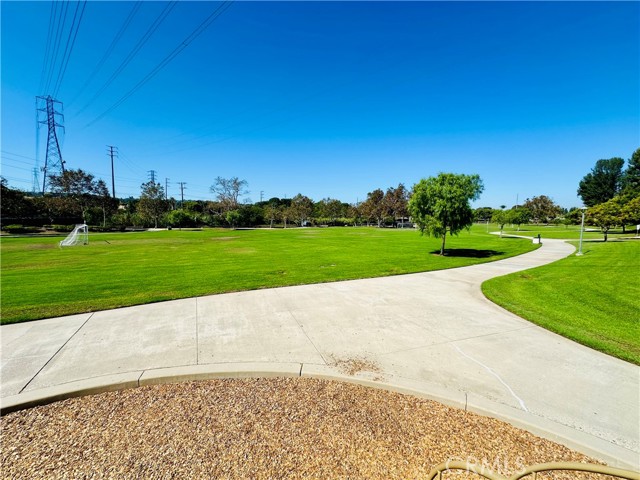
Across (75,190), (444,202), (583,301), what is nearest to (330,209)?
(75,190)

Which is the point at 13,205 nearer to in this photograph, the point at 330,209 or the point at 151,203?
the point at 151,203

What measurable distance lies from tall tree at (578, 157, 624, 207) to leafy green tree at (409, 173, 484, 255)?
2748 inches

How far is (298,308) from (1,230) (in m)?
56.8

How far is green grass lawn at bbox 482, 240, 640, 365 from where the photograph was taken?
5.14 meters

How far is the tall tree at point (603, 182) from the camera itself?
60219 mm

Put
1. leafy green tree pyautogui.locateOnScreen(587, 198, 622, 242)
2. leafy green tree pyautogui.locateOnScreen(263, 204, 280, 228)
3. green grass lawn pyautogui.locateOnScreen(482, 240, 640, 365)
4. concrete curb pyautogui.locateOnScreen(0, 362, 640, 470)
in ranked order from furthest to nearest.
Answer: leafy green tree pyautogui.locateOnScreen(263, 204, 280, 228) < leafy green tree pyautogui.locateOnScreen(587, 198, 622, 242) < green grass lawn pyautogui.locateOnScreen(482, 240, 640, 365) < concrete curb pyautogui.locateOnScreen(0, 362, 640, 470)

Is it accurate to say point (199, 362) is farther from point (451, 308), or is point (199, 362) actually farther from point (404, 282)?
point (404, 282)

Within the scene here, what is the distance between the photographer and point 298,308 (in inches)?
266

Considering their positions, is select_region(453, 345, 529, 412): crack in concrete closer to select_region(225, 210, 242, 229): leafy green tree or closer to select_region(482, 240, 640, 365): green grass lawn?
select_region(482, 240, 640, 365): green grass lawn

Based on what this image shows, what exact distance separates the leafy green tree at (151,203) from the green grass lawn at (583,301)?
67544 millimetres

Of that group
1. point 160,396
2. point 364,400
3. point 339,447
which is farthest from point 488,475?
point 160,396

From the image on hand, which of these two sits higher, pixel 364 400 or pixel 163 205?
pixel 163 205

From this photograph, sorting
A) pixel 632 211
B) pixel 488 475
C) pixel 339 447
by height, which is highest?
pixel 632 211

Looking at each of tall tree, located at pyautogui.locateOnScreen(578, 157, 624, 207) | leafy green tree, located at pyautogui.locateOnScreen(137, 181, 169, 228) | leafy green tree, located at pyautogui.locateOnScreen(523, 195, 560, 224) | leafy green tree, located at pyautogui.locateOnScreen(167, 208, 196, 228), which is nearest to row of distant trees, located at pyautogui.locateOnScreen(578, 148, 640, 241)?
tall tree, located at pyautogui.locateOnScreen(578, 157, 624, 207)
